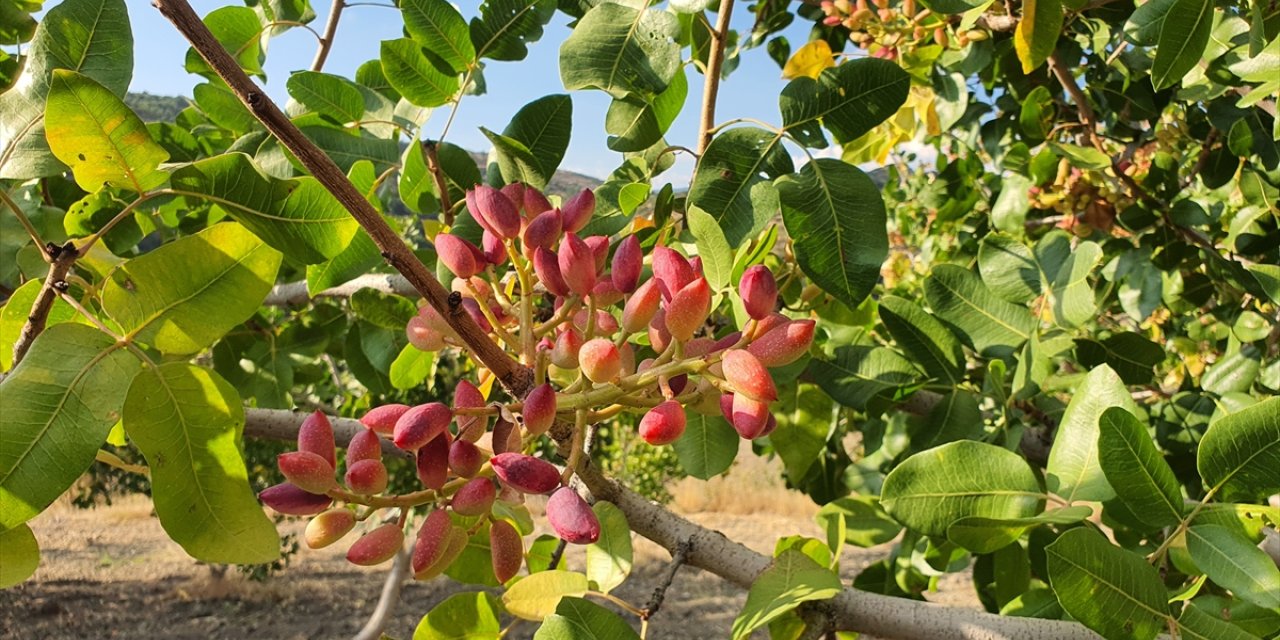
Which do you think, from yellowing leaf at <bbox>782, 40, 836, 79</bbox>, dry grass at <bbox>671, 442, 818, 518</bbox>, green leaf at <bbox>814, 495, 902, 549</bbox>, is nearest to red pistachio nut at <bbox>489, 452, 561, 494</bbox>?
green leaf at <bbox>814, 495, 902, 549</bbox>

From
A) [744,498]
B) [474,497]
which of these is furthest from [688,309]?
[744,498]

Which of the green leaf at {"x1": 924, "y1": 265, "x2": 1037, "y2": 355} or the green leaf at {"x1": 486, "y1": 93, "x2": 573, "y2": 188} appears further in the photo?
the green leaf at {"x1": 924, "y1": 265, "x2": 1037, "y2": 355}

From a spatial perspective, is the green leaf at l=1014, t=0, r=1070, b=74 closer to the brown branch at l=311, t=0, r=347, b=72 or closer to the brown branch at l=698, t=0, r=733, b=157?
the brown branch at l=698, t=0, r=733, b=157

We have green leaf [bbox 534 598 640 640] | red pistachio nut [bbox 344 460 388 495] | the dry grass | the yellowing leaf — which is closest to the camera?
red pistachio nut [bbox 344 460 388 495]

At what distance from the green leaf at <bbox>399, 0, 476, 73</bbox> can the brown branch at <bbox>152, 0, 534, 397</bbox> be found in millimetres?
436

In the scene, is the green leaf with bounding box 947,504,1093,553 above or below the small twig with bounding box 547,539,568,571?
above

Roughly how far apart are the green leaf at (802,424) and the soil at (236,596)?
14.3 ft

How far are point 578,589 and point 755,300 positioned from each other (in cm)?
28

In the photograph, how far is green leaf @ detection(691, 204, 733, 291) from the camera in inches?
22.0

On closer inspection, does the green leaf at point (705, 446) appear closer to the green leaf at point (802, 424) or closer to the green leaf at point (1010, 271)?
the green leaf at point (802, 424)

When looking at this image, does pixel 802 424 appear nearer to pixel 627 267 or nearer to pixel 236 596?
pixel 627 267

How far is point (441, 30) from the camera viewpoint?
31.0 inches

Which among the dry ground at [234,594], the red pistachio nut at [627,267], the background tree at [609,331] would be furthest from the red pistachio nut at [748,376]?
the dry ground at [234,594]

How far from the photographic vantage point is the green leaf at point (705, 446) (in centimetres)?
86
